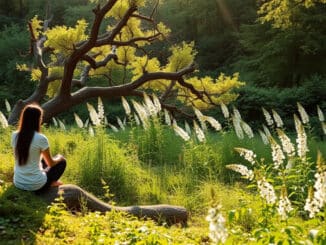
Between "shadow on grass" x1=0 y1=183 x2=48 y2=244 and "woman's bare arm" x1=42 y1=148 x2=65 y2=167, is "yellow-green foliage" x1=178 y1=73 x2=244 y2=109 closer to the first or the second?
"woman's bare arm" x1=42 y1=148 x2=65 y2=167

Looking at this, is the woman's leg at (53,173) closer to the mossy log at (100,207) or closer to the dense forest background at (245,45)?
the mossy log at (100,207)

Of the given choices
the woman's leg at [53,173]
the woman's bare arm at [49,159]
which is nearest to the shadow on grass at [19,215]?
the woman's leg at [53,173]

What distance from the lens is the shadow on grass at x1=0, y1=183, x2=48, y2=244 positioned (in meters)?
4.27

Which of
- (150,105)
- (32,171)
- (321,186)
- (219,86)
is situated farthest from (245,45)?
(321,186)

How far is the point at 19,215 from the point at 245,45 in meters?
18.5

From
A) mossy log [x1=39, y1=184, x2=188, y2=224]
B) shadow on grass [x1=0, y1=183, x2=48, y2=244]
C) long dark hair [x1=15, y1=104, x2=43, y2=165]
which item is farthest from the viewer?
mossy log [x1=39, y1=184, x2=188, y2=224]

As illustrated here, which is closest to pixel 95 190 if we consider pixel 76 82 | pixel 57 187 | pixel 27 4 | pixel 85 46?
pixel 57 187

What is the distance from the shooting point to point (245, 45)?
21.9 meters

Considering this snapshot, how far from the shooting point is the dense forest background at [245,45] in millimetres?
17922

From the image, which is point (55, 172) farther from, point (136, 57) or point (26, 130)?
point (136, 57)

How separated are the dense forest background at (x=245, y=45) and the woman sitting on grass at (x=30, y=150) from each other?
8.46 m

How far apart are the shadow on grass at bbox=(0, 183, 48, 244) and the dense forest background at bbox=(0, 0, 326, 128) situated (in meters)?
8.82

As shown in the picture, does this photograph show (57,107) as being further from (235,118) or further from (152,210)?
(152,210)

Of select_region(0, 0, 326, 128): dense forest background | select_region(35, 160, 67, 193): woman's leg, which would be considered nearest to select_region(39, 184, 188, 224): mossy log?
select_region(35, 160, 67, 193): woman's leg
